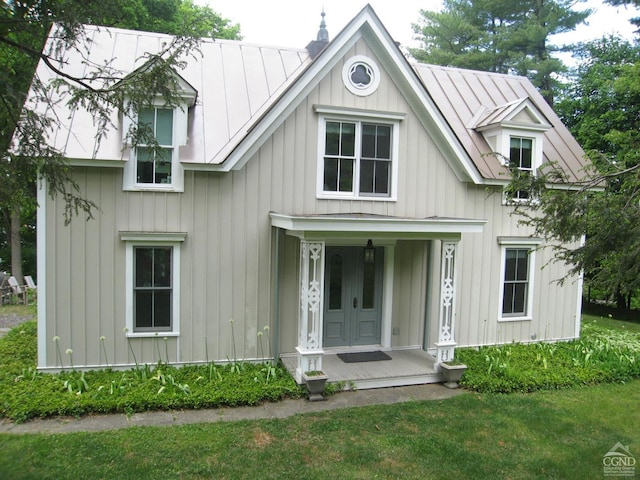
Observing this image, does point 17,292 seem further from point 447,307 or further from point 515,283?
point 515,283

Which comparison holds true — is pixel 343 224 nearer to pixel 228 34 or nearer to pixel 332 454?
pixel 332 454

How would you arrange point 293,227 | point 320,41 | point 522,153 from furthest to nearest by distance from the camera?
point 320,41 → point 522,153 → point 293,227

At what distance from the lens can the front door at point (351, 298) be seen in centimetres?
1007

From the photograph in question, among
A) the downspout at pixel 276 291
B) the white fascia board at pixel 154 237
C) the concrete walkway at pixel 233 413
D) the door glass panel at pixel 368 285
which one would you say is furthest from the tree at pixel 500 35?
the white fascia board at pixel 154 237

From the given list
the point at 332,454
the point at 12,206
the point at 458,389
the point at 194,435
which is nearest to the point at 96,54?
the point at 12,206

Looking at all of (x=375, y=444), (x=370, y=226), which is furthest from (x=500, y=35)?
(x=375, y=444)

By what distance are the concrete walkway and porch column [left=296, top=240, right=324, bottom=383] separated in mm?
691

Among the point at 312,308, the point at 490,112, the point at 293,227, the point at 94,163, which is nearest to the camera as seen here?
the point at 293,227

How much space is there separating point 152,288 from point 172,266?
1.88 ft

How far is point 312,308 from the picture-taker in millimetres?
8391

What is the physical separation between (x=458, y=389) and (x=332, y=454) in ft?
11.9

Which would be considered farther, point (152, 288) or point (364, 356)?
point (364, 356)

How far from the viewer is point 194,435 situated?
6.61 metres

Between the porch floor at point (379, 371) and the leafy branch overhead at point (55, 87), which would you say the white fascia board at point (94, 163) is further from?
the porch floor at point (379, 371)
